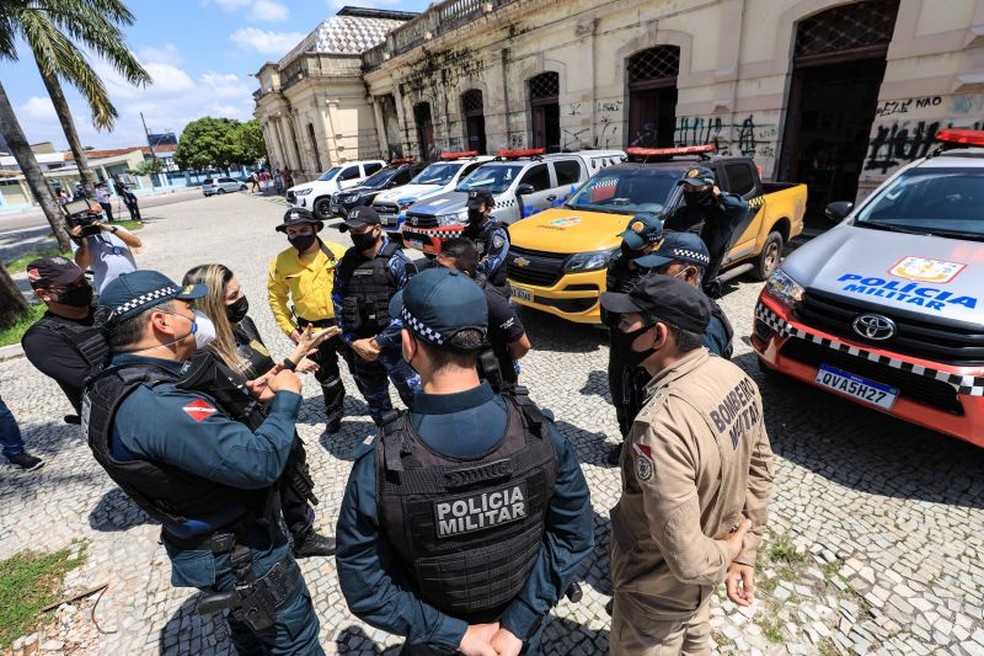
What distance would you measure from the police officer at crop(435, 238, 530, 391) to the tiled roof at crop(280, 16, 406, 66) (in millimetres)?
25569

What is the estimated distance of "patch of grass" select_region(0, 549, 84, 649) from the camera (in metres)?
2.54

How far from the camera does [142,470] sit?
55.3 inches

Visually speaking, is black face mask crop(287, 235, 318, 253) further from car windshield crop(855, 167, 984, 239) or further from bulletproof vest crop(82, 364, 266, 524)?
car windshield crop(855, 167, 984, 239)

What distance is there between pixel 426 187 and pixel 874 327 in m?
10.4

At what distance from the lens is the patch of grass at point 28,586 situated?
254 cm

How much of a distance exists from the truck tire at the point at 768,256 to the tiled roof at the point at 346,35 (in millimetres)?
23771

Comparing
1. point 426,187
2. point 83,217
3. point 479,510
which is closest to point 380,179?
point 426,187

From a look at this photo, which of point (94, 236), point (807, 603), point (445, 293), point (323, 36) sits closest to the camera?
point (445, 293)

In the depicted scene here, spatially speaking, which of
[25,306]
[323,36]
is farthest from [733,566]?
[323,36]

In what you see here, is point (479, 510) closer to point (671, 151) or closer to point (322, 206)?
point (671, 151)

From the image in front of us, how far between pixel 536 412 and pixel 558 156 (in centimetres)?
860

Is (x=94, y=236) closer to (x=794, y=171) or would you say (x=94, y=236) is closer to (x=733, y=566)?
(x=733, y=566)

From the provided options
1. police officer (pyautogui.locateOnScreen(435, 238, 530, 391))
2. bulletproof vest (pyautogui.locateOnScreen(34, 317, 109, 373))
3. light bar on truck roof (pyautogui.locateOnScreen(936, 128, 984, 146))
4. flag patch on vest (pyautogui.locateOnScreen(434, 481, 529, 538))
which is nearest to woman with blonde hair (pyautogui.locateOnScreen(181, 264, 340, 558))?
police officer (pyautogui.locateOnScreen(435, 238, 530, 391))

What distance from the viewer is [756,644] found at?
7.16ft
